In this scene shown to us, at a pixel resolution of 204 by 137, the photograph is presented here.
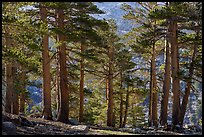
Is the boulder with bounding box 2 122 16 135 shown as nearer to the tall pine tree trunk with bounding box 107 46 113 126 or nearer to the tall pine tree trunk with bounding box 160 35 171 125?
the tall pine tree trunk with bounding box 160 35 171 125

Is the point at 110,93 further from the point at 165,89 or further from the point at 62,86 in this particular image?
the point at 62,86

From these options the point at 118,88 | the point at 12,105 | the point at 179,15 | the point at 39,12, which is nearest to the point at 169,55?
the point at 179,15

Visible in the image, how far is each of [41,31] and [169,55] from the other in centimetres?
1009

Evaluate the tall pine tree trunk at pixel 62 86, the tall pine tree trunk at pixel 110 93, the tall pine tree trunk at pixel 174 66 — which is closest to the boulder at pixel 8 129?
the tall pine tree trunk at pixel 62 86

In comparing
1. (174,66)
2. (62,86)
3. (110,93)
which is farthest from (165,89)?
(110,93)

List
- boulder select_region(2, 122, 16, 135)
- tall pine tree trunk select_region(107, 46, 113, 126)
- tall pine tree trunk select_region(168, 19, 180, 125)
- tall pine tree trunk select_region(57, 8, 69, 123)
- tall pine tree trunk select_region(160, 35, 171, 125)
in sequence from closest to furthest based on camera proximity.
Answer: boulder select_region(2, 122, 16, 135), tall pine tree trunk select_region(57, 8, 69, 123), tall pine tree trunk select_region(168, 19, 180, 125), tall pine tree trunk select_region(160, 35, 171, 125), tall pine tree trunk select_region(107, 46, 113, 126)

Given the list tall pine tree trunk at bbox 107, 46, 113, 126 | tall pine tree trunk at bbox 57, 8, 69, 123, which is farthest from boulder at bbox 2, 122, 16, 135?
tall pine tree trunk at bbox 107, 46, 113, 126

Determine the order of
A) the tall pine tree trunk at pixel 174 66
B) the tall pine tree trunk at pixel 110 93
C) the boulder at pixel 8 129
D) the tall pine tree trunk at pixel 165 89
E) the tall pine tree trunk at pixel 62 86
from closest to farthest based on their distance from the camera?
the boulder at pixel 8 129 → the tall pine tree trunk at pixel 62 86 → the tall pine tree trunk at pixel 174 66 → the tall pine tree trunk at pixel 165 89 → the tall pine tree trunk at pixel 110 93

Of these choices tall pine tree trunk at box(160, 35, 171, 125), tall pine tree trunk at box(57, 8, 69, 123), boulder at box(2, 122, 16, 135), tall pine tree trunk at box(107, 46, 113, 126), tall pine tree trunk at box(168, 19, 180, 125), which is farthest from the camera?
tall pine tree trunk at box(107, 46, 113, 126)

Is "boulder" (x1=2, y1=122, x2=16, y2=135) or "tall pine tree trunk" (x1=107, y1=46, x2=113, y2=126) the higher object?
"tall pine tree trunk" (x1=107, y1=46, x2=113, y2=126)

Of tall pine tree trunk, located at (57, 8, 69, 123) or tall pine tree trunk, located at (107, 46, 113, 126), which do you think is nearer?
tall pine tree trunk, located at (57, 8, 69, 123)

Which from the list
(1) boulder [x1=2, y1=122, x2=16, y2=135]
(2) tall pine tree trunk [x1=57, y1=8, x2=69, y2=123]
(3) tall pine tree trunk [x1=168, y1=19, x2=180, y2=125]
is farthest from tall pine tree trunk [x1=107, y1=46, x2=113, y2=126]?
(1) boulder [x1=2, y1=122, x2=16, y2=135]

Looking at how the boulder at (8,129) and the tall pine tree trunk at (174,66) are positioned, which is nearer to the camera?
the boulder at (8,129)

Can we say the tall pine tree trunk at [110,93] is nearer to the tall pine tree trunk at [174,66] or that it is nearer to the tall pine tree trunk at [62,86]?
the tall pine tree trunk at [174,66]
